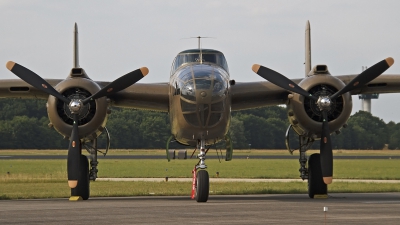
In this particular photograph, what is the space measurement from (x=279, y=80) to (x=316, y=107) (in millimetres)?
1524

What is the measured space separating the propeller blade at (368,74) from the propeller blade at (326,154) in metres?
0.96

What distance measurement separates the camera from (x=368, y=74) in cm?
2319

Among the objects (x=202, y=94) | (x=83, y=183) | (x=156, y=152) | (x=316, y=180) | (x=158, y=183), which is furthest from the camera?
(x=156, y=152)

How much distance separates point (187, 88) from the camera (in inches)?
858

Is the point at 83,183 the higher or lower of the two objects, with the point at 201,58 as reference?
lower

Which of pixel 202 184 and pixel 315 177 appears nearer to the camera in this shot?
pixel 202 184

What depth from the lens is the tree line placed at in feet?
356

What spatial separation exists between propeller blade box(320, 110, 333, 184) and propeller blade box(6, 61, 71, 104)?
823cm

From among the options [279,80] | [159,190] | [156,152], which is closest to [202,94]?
[279,80]

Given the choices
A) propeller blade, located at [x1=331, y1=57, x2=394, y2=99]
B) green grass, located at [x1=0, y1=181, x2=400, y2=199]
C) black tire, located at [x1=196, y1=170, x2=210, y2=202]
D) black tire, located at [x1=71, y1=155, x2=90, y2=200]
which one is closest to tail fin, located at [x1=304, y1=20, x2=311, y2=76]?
propeller blade, located at [x1=331, y1=57, x2=394, y2=99]

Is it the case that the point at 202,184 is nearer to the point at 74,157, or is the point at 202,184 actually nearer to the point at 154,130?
the point at 74,157

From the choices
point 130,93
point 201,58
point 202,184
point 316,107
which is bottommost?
point 202,184

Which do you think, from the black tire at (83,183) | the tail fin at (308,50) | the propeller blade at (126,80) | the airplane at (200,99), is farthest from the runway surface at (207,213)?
the tail fin at (308,50)

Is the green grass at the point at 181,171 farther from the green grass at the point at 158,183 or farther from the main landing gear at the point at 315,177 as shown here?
the main landing gear at the point at 315,177
